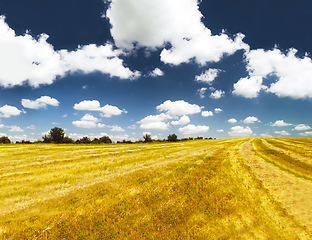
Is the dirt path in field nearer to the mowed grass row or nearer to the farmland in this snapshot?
the farmland

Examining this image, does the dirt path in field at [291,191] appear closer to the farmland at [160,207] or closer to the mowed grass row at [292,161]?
the farmland at [160,207]

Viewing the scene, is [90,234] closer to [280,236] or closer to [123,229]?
[123,229]

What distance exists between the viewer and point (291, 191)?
30.2 feet

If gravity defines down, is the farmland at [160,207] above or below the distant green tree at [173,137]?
below

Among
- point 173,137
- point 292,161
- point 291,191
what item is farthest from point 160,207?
point 173,137

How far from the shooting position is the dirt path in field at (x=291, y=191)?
6.81m

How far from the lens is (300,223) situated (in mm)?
6180

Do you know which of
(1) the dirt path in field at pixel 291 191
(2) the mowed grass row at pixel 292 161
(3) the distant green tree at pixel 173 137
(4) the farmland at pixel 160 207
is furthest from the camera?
(3) the distant green tree at pixel 173 137

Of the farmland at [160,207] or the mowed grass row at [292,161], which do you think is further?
the mowed grass row at [292,161]

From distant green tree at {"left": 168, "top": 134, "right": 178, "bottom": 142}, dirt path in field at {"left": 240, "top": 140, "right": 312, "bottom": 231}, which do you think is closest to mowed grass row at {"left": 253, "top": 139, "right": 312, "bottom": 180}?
dirt path in field at {"left": 240, "top": 140, "right": 312, "bottom": 231}

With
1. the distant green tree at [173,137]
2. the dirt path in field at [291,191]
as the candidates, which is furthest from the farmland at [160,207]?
the distant green tree at [173,137]

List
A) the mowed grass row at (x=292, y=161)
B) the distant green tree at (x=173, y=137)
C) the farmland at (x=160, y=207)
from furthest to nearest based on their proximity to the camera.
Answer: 1. the distant green tree at (x=173, y=137)
2. the mowed grass row at (x=292, y=161)
3. the farmland at (x=160, y=207)

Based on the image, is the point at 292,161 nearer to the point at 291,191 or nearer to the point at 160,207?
the point at 291,191

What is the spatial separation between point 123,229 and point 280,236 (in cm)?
581
